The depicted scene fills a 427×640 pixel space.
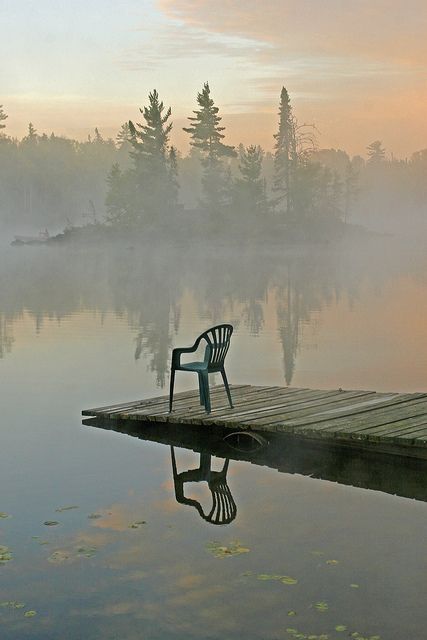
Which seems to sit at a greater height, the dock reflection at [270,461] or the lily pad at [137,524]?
the lily pad at [137,524]

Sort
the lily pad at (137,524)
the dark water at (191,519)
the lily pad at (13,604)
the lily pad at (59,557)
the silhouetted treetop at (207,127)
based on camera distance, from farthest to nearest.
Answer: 1. the silhouetted treetop at (207,127)
2. the lily pad at (137,524)
3. the lily pad at (59,557)
4. the lily pad at (13,604)
5. the dark water at (191,519)

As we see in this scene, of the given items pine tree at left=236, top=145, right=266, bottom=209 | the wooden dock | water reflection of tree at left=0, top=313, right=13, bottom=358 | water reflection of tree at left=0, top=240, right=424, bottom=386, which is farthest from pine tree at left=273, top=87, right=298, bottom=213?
the wooden dock

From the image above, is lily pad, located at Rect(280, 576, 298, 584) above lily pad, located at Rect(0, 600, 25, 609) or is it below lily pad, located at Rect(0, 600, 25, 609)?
below

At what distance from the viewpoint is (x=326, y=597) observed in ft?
24.9

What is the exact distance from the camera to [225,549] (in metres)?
8.79

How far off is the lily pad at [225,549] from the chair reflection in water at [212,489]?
2.50 feet

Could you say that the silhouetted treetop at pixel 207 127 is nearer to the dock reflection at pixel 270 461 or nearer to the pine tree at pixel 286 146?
the pine tree at pixel 286 146

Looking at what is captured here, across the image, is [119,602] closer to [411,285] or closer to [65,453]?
[65,453]

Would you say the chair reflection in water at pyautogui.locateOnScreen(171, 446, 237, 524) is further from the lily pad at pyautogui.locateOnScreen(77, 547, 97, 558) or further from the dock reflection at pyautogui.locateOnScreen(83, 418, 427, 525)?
the lily pad at pyautogui.locateOnScreen(77, 547, 97, 558)

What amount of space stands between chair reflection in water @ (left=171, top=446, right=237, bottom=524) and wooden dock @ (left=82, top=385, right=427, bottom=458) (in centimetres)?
99

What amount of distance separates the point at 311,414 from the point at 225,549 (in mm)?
5304

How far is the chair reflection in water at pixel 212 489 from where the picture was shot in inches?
393

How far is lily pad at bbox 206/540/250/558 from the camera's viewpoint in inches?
340

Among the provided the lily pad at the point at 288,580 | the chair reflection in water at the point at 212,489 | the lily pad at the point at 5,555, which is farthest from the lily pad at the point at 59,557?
the lily pad at the point at 288,580
